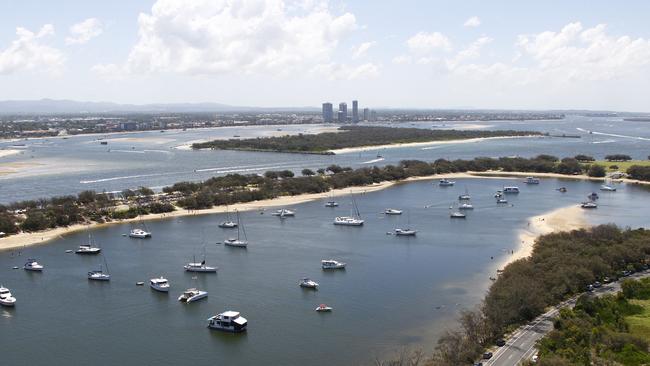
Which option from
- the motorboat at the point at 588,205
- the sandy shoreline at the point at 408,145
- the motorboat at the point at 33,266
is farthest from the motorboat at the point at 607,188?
the motorboat at the point at 33,266

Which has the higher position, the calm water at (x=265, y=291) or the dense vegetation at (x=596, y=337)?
the dense vegetation at (x=596, y=337)

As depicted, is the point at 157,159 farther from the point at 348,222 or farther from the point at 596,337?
the point at 596,337

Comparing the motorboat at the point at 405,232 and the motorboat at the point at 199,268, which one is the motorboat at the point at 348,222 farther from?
the motorboat at the point at 199,268

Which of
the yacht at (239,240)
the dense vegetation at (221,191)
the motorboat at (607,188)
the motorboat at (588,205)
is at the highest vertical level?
the dense vegetation at (221,191)

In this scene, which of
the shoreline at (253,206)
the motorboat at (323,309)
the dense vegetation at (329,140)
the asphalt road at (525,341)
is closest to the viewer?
the asphalt road at (525,341)

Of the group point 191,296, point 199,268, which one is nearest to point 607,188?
point 199,268
